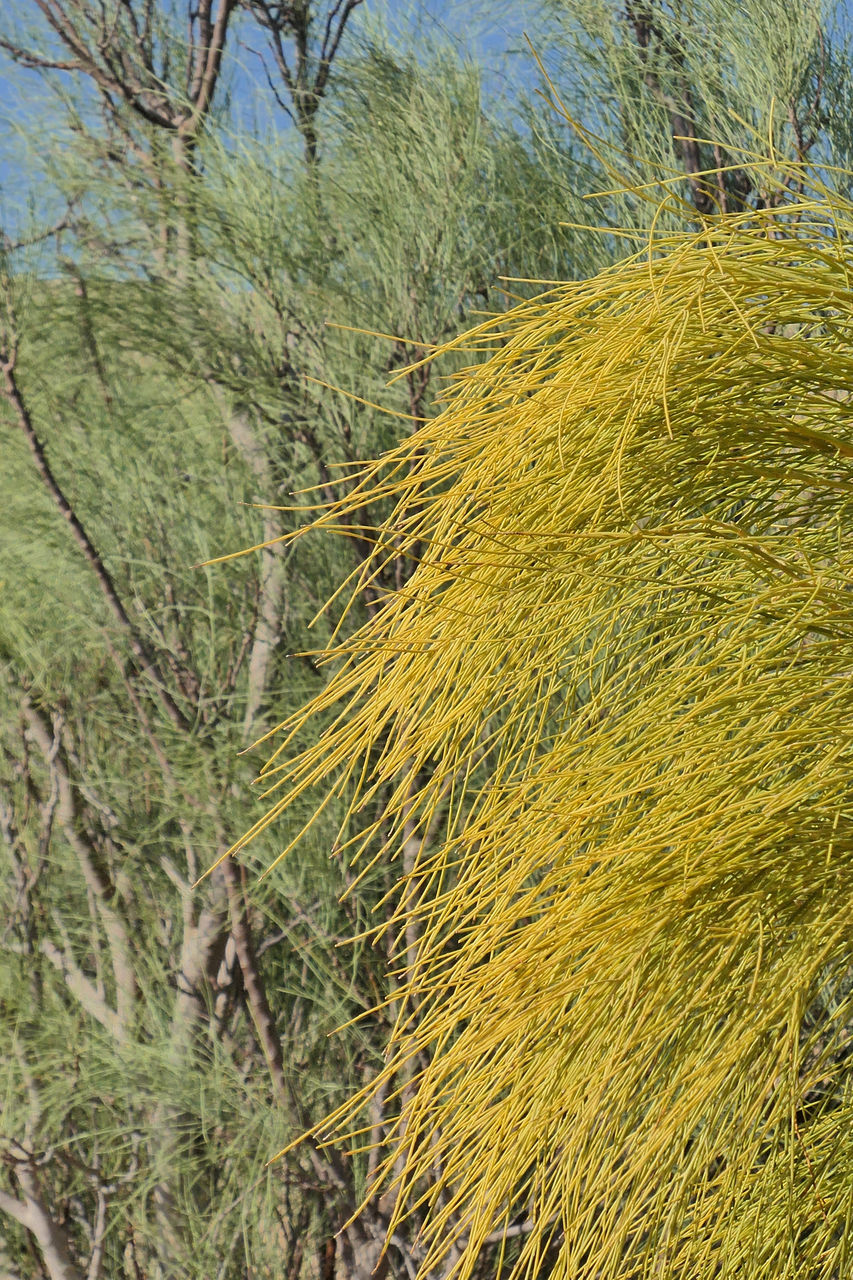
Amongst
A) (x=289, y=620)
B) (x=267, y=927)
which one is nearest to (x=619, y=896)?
(x=289, y=620)

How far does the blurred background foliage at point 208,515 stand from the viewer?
61.3 inches

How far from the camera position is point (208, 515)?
180 cm

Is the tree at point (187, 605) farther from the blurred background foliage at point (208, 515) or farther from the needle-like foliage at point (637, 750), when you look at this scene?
the needle-like foliage at point (637, 750)

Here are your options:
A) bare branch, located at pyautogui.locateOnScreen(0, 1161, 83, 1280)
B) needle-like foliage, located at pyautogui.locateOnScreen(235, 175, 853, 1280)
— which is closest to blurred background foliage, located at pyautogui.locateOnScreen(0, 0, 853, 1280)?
bare branch, located at pyautogui.locateOnScreen(0, 1161, 83, 1280)

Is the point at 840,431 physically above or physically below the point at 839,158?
below

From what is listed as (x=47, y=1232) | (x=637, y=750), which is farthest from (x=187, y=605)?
(x=637, y=750)

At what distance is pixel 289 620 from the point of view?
5.57 feet

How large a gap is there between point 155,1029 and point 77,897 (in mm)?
295

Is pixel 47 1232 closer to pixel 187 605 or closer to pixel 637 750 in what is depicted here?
pixel 187 605

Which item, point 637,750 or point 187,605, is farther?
point 187,605

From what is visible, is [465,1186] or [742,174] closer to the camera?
[465,1186]

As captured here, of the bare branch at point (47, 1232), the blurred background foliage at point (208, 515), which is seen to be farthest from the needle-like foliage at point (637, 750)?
the bare branch at point (47, 1232)

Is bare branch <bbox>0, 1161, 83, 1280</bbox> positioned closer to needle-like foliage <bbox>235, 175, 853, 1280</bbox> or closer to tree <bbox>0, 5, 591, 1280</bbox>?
tree <bbox>0, 5, 591, 1280</bbox>

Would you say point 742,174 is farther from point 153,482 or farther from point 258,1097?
point 258,1097
